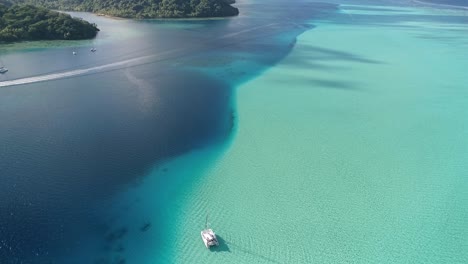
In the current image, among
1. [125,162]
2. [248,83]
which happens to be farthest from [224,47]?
[125,162]

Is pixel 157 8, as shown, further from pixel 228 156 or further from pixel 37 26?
pixel 228 156

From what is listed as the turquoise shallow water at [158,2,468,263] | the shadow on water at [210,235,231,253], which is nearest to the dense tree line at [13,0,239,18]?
the turquoise shallow water at [158,2,468,263]

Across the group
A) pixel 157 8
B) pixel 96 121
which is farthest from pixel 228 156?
pixel 157 8

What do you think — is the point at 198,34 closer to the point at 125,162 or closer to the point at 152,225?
the point at 125,162

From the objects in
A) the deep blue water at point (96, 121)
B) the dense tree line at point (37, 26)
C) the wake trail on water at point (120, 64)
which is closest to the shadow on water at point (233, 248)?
the deep blue water at point (96, 121)

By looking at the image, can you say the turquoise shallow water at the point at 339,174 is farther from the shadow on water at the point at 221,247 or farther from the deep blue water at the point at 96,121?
the deep blue water at the point at 96,121

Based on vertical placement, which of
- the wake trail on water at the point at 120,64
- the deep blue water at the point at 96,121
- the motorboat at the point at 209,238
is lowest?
the motorboat at the point at 209,238
